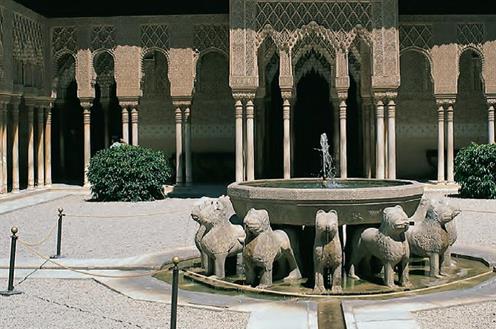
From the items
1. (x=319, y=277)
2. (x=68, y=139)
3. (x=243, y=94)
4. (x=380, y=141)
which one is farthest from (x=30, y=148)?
(x=319, y=277)

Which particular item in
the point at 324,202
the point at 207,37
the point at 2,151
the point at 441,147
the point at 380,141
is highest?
the point at 207,37

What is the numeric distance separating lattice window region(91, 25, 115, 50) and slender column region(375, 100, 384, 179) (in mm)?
7682

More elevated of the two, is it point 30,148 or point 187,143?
point 187,143

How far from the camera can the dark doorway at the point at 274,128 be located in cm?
2300

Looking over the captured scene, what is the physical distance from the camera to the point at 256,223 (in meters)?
7.28

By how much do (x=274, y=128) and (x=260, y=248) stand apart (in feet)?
54.0

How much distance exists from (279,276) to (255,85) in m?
10.4

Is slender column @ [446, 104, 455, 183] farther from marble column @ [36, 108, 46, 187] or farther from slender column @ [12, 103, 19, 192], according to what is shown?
slender column @ [12, 103, 19, 192]

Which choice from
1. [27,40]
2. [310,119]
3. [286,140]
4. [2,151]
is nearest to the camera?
[286,140]

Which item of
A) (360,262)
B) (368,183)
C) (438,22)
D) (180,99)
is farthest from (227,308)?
(438,22)

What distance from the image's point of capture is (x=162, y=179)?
1823 cm

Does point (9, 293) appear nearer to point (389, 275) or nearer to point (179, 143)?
point (389, 275)

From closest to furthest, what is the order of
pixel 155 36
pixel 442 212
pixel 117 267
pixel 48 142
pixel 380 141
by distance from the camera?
1. pixel 442 212
2. pixel 117 267
3. pixel 380 141
4. pixel 155 36
5. pixel 48 142

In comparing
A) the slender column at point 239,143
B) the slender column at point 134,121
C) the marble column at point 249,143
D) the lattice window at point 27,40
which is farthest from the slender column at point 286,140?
the lattice window at point 27,40
